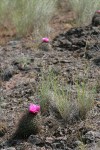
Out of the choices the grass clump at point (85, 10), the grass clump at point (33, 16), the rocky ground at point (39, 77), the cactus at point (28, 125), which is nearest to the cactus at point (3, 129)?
the rocky ground at point (39, 77)

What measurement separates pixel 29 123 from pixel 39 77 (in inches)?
58.1

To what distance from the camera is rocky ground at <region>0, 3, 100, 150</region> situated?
4.39m

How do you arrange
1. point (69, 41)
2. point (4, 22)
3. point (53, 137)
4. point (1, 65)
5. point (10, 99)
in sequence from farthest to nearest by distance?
point (4, 22), point (69, 41), point (1, 65), point (10, 99), point (53, 137)

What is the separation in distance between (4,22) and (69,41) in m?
2.02

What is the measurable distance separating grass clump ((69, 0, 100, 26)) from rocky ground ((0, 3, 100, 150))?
86 cm

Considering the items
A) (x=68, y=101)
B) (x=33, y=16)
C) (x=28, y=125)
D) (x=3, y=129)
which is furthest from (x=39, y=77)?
(x=33, y=16)

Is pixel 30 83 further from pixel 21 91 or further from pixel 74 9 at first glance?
pixel 74 9

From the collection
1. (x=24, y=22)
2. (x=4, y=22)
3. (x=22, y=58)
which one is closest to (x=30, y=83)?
(x=22, y=58)

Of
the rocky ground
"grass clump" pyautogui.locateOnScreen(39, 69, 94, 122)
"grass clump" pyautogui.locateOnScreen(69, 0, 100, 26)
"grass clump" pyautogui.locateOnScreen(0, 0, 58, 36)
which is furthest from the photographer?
"grass clump" pyautogui.locateOnScreen(69, 0, 100, 26)

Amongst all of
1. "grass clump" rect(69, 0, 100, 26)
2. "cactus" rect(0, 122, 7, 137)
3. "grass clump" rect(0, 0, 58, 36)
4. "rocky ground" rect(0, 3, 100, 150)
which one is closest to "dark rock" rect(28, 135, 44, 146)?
"rocky ground" rect(0, 3, 100, 150)

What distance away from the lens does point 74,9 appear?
8922 millimetres

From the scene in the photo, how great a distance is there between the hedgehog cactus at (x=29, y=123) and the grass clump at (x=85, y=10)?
13.4ft

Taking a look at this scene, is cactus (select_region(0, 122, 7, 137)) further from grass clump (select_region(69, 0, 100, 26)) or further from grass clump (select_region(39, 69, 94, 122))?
grass clump (select_region(69, 0, 100, 26))

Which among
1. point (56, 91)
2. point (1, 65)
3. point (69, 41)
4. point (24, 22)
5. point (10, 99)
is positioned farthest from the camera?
point (24, 22)
